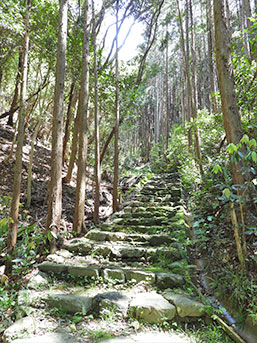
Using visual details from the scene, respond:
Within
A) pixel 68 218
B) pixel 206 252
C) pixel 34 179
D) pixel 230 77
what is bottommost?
pixel 206 252

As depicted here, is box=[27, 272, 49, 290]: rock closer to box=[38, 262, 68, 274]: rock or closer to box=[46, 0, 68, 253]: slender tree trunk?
box=[38, 262, 68, 274]: rock

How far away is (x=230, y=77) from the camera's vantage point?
3.49 meters

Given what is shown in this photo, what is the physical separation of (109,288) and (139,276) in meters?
0.45

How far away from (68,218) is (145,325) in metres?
4.30

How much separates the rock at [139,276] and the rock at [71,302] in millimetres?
673

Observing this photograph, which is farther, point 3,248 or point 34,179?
point 34,179

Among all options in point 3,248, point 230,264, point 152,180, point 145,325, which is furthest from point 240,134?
point 152,180

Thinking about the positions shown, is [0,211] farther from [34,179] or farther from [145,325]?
[145,325]

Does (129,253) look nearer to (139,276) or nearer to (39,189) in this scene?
(139,276)

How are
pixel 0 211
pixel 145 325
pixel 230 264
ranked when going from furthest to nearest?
pixel 0 211 → pixel 230 264 → pixel 145 325

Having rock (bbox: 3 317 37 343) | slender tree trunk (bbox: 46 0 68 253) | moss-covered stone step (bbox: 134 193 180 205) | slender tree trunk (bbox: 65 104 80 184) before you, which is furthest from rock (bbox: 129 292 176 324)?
slender tree trunk (bbox: 65 104 80 184)

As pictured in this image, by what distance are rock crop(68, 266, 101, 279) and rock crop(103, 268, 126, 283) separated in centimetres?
11

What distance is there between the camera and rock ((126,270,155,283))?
3.25 m

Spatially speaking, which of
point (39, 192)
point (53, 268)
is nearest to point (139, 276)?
point (53, 268)
